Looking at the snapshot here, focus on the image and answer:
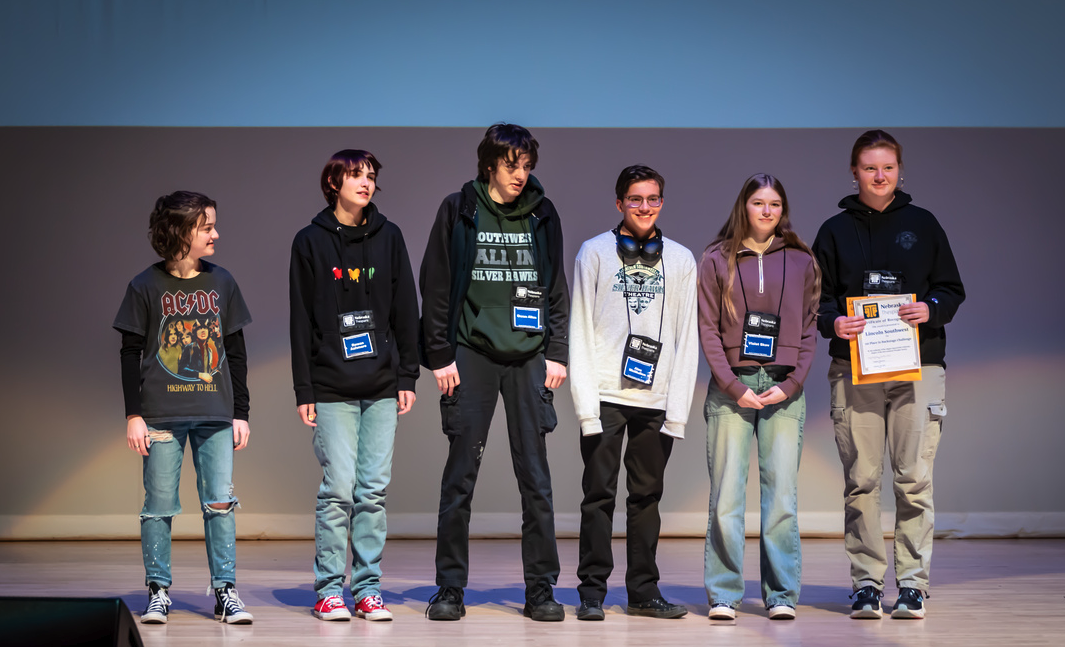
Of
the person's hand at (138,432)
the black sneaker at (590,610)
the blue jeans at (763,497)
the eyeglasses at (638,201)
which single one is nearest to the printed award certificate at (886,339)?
the blue jeans at (763,497)

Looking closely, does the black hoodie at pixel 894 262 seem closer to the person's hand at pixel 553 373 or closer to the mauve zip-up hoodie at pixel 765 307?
the mauve zip-up hoodie at pixel 765 307

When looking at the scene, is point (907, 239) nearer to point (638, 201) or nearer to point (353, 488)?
point (638, 201)

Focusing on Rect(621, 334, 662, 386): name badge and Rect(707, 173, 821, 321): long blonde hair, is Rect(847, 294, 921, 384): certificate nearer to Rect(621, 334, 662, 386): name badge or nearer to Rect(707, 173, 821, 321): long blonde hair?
Rect(707, 173, 821, 321): long blonde hair

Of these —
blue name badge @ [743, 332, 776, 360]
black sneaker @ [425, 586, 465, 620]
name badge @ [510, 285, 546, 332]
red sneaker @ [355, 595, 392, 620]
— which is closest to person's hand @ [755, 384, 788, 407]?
blue name badge @ [743, 332, 776, 360]

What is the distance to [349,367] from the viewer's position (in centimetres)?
293

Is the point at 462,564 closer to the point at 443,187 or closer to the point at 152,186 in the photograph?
the point at 443,187

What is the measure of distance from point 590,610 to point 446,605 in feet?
1.45

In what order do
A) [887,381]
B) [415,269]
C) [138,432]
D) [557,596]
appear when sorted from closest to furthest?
[138,432] → [887,381] → [557,596] → [415,269]

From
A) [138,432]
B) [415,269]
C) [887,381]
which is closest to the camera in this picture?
[138,432]

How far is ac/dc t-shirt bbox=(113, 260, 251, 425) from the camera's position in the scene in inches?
113

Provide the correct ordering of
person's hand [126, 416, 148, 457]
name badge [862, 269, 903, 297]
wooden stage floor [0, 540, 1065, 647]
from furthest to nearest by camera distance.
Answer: name badge [862, 269, 903, 297] < person's hand [126, 416, 148, 457] < wooden stage floor [0, 540, 1065, 647]

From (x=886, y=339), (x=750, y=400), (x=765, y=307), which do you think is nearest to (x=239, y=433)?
(x=750, y=400)

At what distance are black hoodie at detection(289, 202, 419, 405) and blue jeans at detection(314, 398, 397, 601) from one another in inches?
2.5

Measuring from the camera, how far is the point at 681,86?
A: 4582 millimetres
